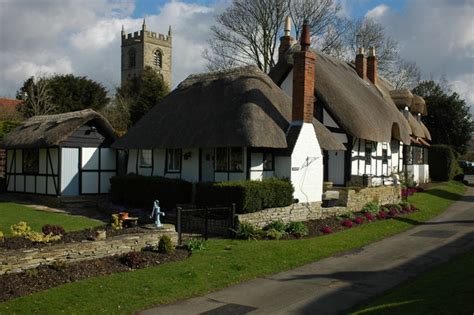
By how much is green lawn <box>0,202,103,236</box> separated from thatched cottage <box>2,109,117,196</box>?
2689 mm

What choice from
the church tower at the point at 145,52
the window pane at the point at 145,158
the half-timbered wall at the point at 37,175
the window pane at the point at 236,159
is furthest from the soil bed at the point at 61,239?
the church tower at the point at 145,52

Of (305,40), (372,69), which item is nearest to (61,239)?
(305,40)

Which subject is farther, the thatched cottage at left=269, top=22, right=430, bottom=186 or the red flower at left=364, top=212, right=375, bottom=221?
the thatched cottage at left=269, top=22, right=430, bottom=186

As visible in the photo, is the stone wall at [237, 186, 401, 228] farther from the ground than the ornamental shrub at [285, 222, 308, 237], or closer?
farther from the ground

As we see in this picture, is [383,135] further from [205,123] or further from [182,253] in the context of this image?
[182,253]

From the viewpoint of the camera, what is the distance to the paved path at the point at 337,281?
9.62m

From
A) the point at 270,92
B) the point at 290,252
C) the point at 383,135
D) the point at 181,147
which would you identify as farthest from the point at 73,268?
the point at 383,135

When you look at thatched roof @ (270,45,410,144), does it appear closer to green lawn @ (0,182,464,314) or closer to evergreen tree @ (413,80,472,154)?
green lawn @ (0,182,464,314)

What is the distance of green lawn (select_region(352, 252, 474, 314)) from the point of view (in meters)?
8.07

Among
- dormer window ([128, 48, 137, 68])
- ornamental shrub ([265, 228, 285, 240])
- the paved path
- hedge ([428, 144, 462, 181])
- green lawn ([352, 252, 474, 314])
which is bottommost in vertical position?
the paved path

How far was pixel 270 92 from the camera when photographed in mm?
21219

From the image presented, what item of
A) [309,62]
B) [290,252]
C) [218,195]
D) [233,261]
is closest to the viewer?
[233,261]

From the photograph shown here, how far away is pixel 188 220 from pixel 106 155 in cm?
856

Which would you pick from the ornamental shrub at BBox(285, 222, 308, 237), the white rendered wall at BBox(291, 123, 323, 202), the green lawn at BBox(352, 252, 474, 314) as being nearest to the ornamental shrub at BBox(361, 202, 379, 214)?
the white rendered wall at BBox(291, 123, 323, 202)
